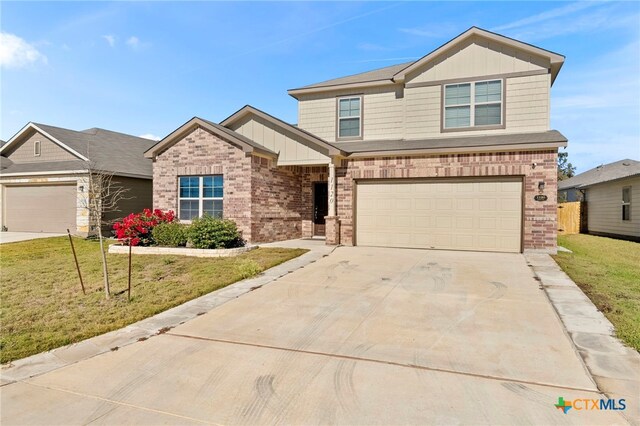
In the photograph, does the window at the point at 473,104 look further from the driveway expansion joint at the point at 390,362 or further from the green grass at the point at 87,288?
the driveway expansion joint at the point at 390,362

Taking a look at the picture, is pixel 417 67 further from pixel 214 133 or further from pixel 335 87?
pixel 214 133

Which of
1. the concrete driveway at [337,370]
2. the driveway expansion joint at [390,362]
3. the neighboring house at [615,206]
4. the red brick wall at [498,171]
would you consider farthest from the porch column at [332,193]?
the neighboring house at [615,206]

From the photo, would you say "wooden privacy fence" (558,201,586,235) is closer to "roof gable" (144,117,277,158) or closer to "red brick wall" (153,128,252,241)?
"roof gable" (144,117,277,158)

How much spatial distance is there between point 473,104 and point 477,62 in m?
1.52

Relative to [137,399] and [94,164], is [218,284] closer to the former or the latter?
[137,399]

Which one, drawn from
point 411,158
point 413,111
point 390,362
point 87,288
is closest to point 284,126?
point 411,158

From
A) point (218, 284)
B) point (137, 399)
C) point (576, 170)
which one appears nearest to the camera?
point (137, 399)

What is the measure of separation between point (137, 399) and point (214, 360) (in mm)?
898

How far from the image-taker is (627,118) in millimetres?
21312

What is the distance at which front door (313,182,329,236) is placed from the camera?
49.8 ft

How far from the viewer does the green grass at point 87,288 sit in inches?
185

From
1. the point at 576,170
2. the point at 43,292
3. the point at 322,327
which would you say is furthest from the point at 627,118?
the point at 576,170

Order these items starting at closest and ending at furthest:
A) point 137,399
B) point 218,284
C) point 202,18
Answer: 1. point 137,399
2. point 218,284
3. point 202,18

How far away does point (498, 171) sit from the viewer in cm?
1137
